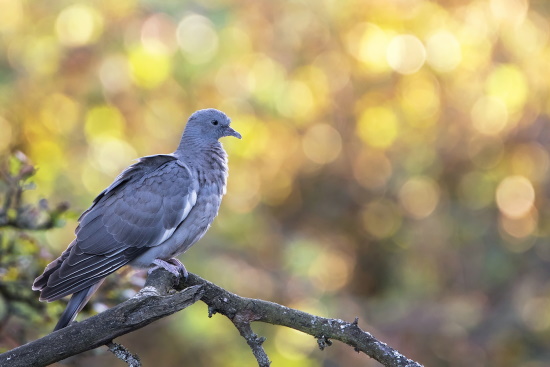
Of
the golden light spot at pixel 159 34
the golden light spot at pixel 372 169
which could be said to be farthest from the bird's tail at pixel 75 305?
the golden light spot at pixel 372 169

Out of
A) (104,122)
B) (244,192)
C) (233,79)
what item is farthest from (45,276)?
(233,79)

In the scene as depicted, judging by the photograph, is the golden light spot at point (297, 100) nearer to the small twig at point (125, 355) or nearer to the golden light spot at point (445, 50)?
the golden light spot at point (445, 50)

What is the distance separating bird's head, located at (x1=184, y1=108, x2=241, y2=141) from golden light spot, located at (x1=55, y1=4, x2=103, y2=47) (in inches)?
149

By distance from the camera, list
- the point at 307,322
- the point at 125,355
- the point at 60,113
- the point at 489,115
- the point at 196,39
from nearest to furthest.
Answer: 1. the point at 125,355
2. the point at 307,322
3. the point at 196,39
4. the point at 60,113
5. the point at 489,115

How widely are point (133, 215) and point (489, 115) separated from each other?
571cm

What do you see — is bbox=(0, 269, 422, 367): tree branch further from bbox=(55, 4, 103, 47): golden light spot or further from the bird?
bbox=(55, 4, 103, 47): golden light spot

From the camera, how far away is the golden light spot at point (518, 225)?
29.2 ft

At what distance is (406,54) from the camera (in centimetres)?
879

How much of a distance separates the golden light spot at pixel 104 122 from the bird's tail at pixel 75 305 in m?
4.44

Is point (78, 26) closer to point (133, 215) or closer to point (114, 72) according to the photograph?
point (114, 72)

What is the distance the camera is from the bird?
12.8 feet

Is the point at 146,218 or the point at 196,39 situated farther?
the point at 196,39

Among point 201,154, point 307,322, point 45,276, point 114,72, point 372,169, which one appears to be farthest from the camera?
point 372,169

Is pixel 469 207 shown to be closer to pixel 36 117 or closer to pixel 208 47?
pixel 208 47
